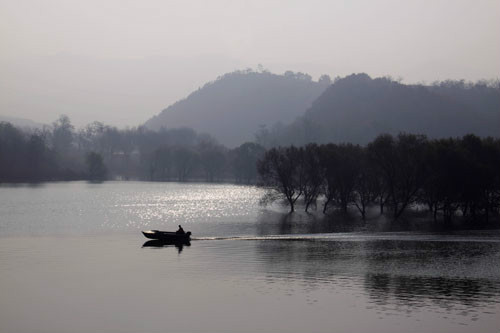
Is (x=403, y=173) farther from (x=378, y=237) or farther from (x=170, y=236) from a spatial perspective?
(x=170, y=236)

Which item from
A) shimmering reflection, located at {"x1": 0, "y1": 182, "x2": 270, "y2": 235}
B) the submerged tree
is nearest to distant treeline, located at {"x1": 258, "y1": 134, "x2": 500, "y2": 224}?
the submerged tree

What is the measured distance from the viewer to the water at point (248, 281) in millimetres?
34719

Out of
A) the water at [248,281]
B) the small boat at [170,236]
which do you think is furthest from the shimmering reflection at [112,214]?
the small boat at [170,236]

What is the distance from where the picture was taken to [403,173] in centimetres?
9806

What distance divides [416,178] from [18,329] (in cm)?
7401

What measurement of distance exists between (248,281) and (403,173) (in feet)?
193

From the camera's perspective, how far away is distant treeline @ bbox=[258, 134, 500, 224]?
9344 centimetres

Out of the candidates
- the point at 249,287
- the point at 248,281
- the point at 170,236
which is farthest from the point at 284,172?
the point at 249,287

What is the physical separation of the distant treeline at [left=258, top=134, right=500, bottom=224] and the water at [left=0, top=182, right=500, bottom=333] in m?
19.6

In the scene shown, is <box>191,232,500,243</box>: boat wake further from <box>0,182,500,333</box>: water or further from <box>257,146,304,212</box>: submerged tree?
<box>257,146,304,212</box>: submerged tree

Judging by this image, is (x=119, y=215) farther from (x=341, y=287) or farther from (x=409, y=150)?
(x=341, y=287)

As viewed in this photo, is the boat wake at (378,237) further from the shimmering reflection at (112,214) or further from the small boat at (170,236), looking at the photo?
the shimmering reflection at (112,214)

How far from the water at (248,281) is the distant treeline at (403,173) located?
770 inches

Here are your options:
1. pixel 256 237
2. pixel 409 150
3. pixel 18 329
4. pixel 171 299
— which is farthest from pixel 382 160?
pixel 18 329
